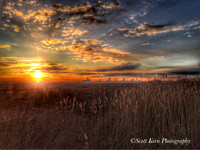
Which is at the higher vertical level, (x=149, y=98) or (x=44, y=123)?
(x=149, y=98)

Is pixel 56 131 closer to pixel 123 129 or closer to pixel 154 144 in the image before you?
pixel 123 129

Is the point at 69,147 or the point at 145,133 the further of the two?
the point at 145,133

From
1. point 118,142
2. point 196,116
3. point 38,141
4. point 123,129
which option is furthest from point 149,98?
point 38,141

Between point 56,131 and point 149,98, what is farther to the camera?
point 149,98

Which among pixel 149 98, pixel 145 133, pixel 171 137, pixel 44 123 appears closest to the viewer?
pixel 171 137

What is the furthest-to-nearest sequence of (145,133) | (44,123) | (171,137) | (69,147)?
1. (44,123)
2. (145,133)
3. (171,137)
4. (69,147)

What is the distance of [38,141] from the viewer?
5.70 metres

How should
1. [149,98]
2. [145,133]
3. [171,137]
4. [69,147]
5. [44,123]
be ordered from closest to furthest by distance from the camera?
[69,147]
[171,137]
[145,133]
[44,123]
[149,98]

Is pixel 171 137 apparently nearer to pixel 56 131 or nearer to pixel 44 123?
pixel 56 131

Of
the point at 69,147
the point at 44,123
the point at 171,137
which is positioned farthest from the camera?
the point at 44,123

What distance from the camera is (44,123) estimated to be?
22.6ft

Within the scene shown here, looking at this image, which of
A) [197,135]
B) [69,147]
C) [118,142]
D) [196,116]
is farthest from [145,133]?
[69,147]

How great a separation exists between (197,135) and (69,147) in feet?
13.5

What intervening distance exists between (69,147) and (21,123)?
296 cm
